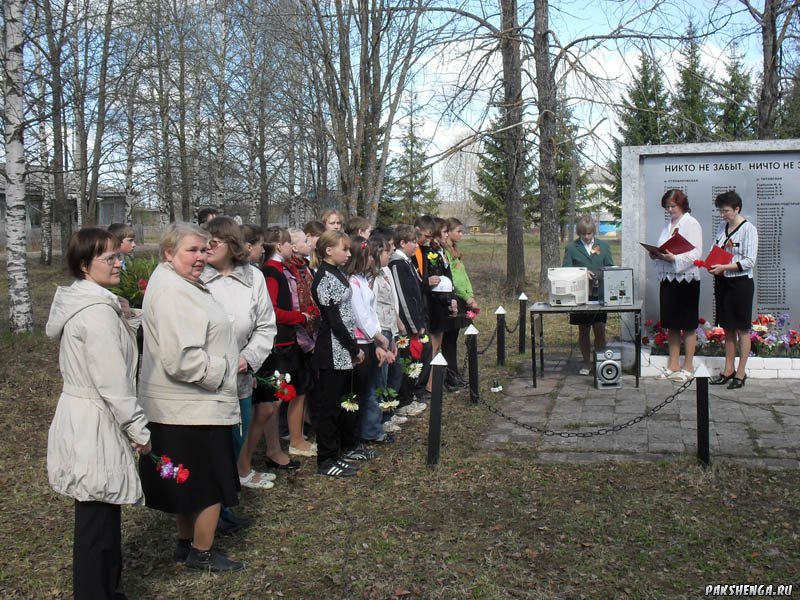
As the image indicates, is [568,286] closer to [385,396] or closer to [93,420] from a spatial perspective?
[385,396]

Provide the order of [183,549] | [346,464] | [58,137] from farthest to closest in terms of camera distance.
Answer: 1. [58,137]
2. [346,464]
3. [183,549]

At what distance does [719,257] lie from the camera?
27.8 feet

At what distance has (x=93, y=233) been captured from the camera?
391 cm

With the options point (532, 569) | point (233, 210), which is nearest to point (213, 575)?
point (532, 569)

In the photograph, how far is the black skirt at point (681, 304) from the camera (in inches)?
352

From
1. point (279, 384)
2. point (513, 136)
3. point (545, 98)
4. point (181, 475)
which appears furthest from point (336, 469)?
point (513, 136)

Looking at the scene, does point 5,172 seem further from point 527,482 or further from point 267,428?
point 527,482

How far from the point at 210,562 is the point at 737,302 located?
6.29 meters

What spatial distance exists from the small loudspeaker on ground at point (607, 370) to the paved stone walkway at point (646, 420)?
84 millimetres

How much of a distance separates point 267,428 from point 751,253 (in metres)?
5.41

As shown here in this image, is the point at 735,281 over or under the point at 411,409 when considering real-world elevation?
over

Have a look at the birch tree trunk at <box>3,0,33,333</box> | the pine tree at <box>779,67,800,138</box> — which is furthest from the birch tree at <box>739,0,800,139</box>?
the birch tree trunk at <box>3,0,33,333</box>

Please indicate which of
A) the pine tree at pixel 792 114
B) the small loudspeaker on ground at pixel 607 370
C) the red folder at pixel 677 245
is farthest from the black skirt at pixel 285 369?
the pine tree at pixel 792 114

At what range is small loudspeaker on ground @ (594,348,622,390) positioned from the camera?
8.94 meters
